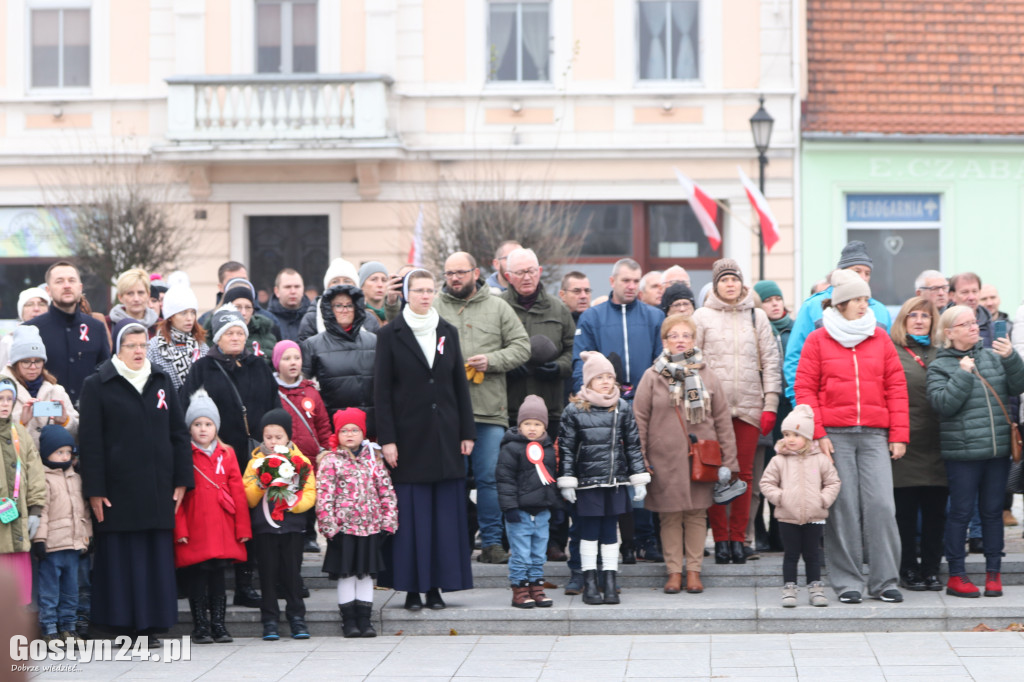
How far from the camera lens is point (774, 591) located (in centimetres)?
895

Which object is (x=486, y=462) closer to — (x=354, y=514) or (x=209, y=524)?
(x=354, y=514)

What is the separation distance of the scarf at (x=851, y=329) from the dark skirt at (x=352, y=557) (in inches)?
128

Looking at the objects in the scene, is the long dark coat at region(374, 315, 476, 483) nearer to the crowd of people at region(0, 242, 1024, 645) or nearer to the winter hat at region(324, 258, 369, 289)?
the crowd of people at region(0, 242, 1024, 645)

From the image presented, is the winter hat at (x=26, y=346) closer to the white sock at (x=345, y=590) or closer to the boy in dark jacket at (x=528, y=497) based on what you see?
the white sock at (x=345, y=590)

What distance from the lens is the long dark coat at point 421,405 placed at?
855 cm

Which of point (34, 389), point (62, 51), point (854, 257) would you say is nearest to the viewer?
point (34, 389)

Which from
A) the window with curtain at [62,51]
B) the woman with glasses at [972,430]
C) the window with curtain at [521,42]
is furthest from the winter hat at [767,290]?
the window with curtain at [62,51]

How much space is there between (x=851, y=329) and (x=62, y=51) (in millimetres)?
15429

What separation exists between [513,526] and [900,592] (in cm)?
256

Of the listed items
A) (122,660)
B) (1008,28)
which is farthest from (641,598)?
(1008,28)

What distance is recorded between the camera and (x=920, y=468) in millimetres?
8805

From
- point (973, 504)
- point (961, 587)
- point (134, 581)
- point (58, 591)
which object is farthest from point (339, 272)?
point (961, 587)

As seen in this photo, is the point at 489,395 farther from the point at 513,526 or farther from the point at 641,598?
the point at 641,598

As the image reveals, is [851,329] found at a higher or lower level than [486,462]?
higher
